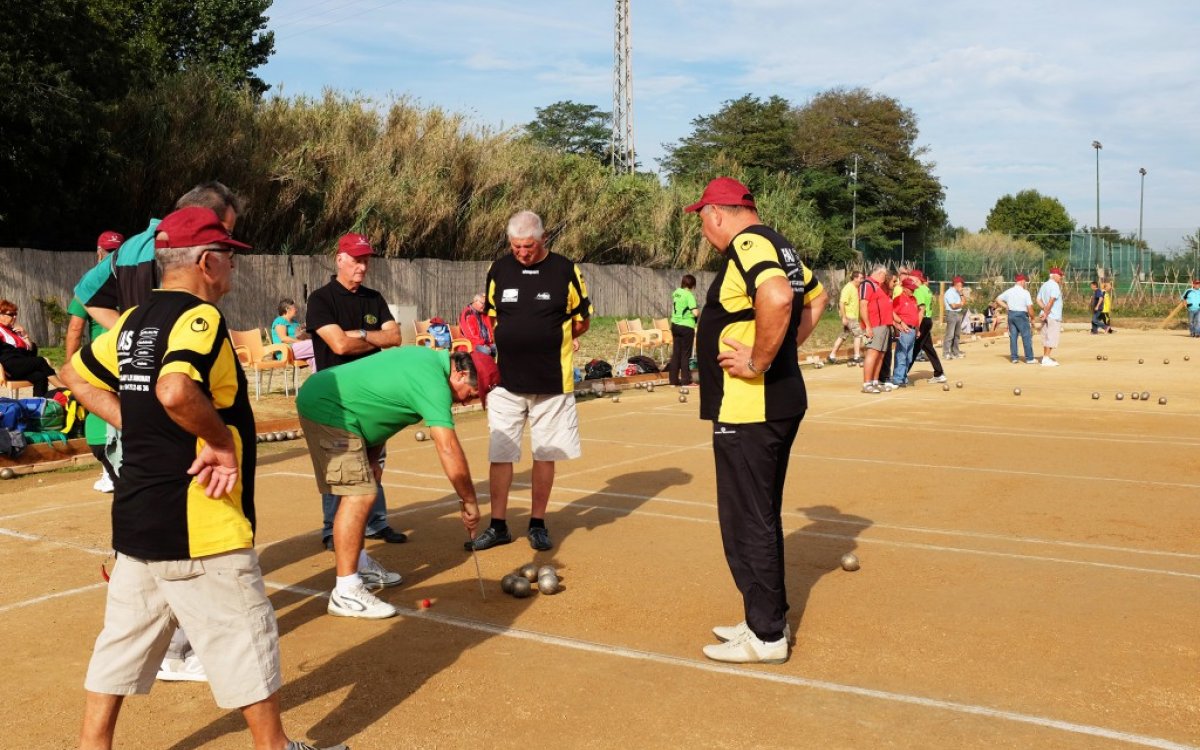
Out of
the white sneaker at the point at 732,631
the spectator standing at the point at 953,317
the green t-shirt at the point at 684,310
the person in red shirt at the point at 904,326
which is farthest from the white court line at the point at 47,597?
the spectator standing at the point at 953,317

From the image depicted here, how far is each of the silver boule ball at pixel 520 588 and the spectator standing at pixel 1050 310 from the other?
19.1 m

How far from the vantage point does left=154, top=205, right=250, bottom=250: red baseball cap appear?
3729 mm

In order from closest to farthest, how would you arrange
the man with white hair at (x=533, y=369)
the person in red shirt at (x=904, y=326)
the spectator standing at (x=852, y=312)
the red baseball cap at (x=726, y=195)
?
the red baseball cap at (x=726, y=195), the man with white hair at (x=533, y=369), the person in red shirt at (x=904, y=326), the spectator standing at (x=852, y=312)

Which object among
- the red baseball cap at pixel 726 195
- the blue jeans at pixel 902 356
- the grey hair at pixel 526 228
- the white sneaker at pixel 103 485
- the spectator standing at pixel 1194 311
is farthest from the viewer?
the spectator standing at pixel 1194 311

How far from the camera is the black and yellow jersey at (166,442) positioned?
3.61 metres

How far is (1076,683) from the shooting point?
15.9ft

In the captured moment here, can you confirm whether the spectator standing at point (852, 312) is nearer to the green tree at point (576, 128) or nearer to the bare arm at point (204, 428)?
the bare arm at point (204, 428)

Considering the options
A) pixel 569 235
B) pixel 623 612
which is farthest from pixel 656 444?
pixel 569 235

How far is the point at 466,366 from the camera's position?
5.54m

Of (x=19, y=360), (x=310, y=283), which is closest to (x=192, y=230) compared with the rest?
(x=19, y=360)

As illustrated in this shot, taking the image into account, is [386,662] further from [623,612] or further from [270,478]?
[270,478]

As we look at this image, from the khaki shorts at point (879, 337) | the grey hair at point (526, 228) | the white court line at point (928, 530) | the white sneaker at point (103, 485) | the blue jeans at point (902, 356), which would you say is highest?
the grey hair at point (526, 228)

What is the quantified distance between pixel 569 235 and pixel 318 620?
3383 cm

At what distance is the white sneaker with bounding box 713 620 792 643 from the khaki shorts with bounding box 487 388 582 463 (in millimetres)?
2404
